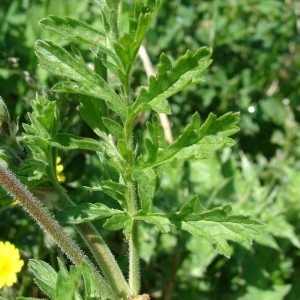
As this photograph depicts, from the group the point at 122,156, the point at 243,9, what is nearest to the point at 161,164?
the point at 122,156

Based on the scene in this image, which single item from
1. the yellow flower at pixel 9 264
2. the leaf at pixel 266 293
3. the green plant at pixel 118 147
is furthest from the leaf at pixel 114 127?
the leaf at pixel 266 293

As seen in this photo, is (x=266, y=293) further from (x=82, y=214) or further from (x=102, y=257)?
(x=82, y=214)

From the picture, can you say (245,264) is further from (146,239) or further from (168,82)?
(168,82)

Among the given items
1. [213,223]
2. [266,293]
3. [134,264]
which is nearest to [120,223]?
[134,264]

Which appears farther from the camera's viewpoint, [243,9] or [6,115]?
[243,9]

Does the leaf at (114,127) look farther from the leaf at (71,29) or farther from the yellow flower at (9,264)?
the yellow flower at (9,264)

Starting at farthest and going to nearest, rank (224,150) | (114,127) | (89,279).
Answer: (224,150)
(114,127)
(89,279)

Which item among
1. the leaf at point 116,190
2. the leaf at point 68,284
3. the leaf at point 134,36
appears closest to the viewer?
the leaf at point 68,284
